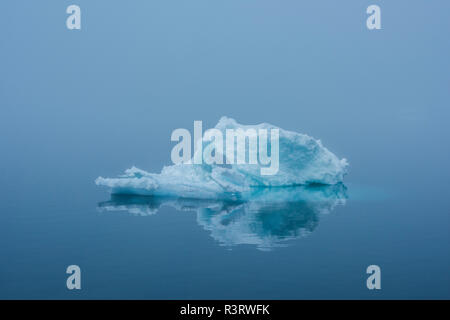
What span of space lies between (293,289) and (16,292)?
4.98 m

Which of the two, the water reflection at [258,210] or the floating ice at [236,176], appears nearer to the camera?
the water reflection at [258,210]

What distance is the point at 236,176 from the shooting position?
18.6 m

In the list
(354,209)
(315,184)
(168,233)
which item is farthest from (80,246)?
(315,184)

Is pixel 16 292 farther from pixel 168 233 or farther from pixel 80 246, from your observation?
pixel 168 233

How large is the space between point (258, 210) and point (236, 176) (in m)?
3.38

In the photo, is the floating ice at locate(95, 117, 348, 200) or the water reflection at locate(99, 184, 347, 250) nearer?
the water reflection at locate(99, 184, 347, 250)

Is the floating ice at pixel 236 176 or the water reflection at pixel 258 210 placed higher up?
the floating ice at pixel 236 176

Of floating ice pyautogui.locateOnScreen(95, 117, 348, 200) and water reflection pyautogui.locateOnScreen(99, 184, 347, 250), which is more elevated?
floating ice pyautogui.locateOnScreen(95, 117, 348, 200)

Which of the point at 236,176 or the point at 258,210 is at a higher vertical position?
the point at 236,176

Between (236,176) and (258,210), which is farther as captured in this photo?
(236,176)

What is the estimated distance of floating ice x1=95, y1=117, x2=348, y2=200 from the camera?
55.8 feet

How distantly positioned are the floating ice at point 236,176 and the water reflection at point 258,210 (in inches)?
11.0

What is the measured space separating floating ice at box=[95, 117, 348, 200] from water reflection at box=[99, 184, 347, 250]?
280 millimetres

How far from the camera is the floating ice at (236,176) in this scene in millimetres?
17016
